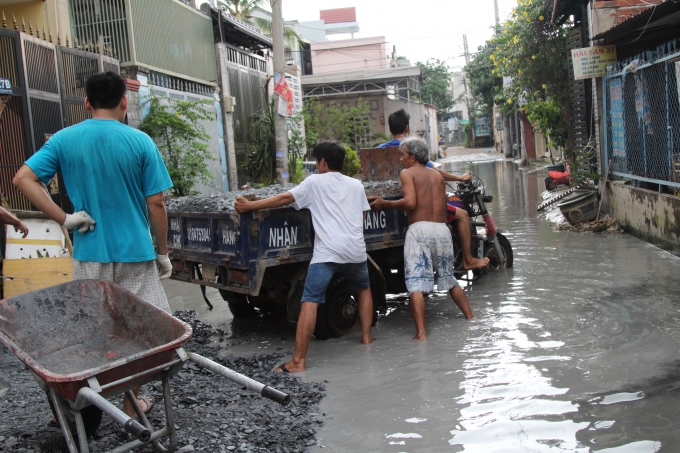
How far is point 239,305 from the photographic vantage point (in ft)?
23.1

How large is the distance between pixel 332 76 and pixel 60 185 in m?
28.4

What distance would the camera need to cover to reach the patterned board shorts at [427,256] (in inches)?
243

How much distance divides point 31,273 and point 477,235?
5197mm

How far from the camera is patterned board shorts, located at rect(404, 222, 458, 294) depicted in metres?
6.17

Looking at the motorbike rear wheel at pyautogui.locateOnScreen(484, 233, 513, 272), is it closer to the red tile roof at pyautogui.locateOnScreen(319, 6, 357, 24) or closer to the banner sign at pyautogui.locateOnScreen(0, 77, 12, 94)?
the banner sign at pyautogui.locateOnScreen(0, 77, 12, 94)

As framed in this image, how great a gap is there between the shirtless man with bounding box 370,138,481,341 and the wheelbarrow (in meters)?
2.85

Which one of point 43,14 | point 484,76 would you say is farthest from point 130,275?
point 484,76

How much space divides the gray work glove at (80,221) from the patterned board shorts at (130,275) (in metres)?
0.22

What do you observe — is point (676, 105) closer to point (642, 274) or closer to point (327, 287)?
point (642, 274)

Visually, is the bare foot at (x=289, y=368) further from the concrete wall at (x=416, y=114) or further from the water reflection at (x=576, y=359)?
the concrete wall at (x=416, y=114)

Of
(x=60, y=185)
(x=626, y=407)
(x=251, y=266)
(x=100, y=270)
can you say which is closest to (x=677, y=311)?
(x=626, y=407)

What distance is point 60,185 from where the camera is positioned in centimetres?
916

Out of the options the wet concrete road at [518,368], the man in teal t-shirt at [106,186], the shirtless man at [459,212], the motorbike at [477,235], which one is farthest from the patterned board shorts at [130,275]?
the motorbike at [477,235]

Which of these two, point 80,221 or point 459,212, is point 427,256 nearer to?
point 459,212
